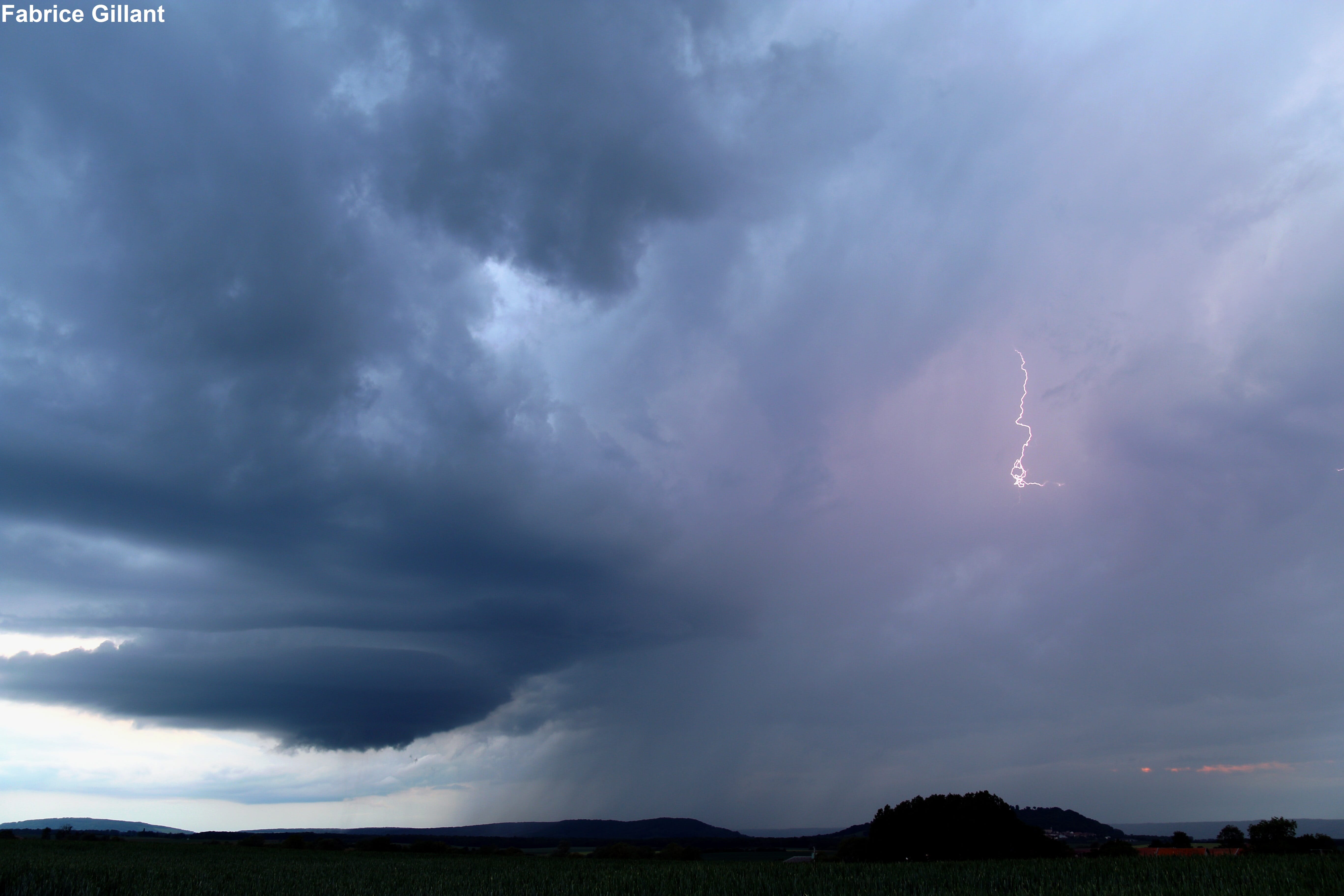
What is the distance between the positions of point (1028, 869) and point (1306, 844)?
356ft

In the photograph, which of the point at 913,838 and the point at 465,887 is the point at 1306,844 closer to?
the point at 913,838

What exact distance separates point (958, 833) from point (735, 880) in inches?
2555

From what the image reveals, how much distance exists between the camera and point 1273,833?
412 ft

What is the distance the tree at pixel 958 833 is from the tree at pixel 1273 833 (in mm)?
61878

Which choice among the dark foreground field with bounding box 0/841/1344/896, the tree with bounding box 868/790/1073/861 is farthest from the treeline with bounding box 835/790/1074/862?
the dark foreground field with bounding box 0/841/1344/896

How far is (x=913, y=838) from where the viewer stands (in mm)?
88375

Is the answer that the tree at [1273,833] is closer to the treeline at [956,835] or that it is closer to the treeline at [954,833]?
the treeline at [956,835]

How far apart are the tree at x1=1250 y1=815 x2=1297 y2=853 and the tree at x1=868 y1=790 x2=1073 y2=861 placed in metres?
61.9

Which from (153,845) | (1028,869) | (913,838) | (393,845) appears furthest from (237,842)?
(1028,869)

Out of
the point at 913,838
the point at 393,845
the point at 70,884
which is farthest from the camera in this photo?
the point at 393,845

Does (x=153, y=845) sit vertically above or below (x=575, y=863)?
below

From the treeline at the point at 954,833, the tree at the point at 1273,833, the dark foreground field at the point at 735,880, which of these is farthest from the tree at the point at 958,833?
the tree at the point at 1273,833

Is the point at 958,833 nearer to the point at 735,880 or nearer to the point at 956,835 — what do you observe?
the point at 956,835

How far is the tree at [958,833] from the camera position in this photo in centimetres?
8162
